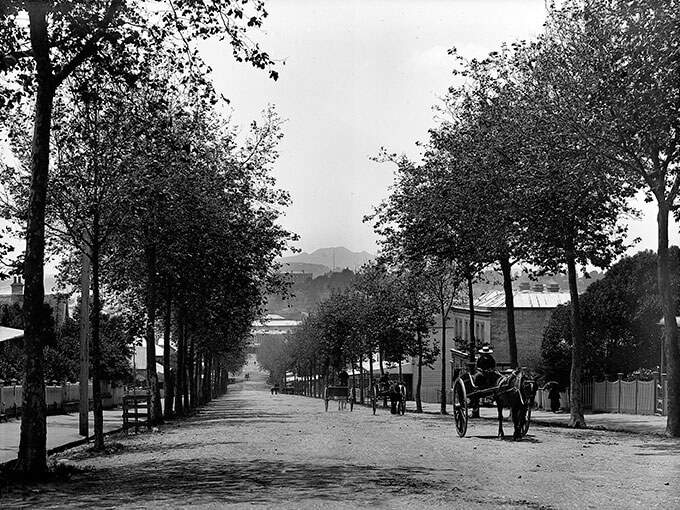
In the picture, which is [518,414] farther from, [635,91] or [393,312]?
[393,312]

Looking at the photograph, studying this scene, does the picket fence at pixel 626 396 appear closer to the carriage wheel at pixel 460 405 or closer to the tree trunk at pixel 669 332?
the tree trunk at pixel 669 332

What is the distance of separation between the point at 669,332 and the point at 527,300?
5615cm

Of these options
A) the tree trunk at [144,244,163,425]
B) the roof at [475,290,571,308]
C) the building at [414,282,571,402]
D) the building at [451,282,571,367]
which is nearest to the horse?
the tree trunk at [144,244,163,425]

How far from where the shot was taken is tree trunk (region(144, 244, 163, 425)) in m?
33.2

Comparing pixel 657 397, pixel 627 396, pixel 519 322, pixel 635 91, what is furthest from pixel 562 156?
pixel 519 322

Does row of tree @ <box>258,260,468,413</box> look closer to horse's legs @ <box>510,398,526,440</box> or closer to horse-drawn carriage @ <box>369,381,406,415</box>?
horse-drawn carriage @ <box>369,381,406,415</box>

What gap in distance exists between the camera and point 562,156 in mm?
23516

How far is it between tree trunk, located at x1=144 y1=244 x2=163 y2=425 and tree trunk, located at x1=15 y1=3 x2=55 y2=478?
703 inches

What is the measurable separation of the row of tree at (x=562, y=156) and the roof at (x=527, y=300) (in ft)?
134

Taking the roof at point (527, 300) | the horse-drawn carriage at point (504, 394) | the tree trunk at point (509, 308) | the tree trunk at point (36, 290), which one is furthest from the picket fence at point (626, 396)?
the tree trunk at point (36, 290)

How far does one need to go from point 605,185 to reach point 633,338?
121ft

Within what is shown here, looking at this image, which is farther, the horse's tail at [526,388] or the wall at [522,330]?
the wall at [522,330]

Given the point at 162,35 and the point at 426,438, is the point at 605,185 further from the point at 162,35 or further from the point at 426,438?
the point at 162,35

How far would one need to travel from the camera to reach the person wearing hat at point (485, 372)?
22406 mm
